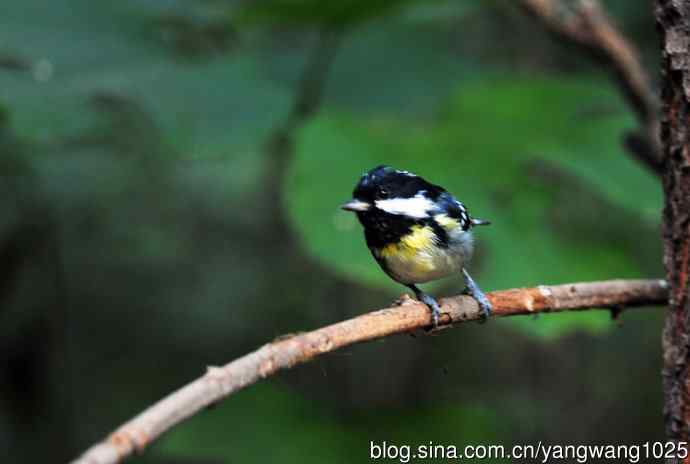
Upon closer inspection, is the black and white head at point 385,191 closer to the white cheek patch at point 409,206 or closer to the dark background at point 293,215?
the white cheek patch at point 409,206

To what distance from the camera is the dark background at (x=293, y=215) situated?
11.6 feet

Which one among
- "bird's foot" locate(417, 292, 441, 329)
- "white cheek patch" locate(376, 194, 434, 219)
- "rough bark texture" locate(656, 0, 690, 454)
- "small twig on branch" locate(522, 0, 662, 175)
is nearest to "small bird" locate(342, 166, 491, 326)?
"white cheek patch" locate(376, 194, 434, 219)

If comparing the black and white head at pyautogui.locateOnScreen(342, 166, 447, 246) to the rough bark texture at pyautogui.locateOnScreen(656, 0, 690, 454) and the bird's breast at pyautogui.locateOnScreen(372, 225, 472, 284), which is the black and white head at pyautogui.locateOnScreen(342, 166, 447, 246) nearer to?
the bird's breast at pyautogui.locateOnScreen(372, 225, 472, 284)

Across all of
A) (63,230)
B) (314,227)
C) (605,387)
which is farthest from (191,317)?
(605,387)

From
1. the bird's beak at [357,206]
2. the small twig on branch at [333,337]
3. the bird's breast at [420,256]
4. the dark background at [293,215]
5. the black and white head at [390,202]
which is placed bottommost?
the small twig on branch at [333,337]

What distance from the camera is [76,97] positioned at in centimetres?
378

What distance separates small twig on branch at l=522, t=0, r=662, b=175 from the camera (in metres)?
3.27

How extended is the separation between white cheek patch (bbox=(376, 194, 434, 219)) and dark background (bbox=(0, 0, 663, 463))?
1.97 feet

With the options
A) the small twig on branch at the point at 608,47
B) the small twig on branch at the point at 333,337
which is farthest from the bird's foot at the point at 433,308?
the small twig on branch at the point at 608,47

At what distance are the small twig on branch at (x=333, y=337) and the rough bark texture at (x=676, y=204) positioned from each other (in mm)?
174

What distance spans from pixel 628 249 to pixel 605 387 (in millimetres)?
1839

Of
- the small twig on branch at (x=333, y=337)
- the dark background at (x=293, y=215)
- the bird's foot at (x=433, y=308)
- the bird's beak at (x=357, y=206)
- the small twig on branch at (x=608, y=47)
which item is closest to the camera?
the small twig on branch at (x=333, y=337)

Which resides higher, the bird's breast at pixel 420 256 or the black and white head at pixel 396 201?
the black and white head at pixel 396 201

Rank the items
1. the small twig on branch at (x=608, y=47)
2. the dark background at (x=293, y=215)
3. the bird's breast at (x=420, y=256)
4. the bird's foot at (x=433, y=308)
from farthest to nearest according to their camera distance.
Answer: the dark background at (x=293, y=215)
the small twig on branch at (x=608, y=47)
the bird's breast at (x=420, y=256)
the bird's foot at (x=433, y=308)
